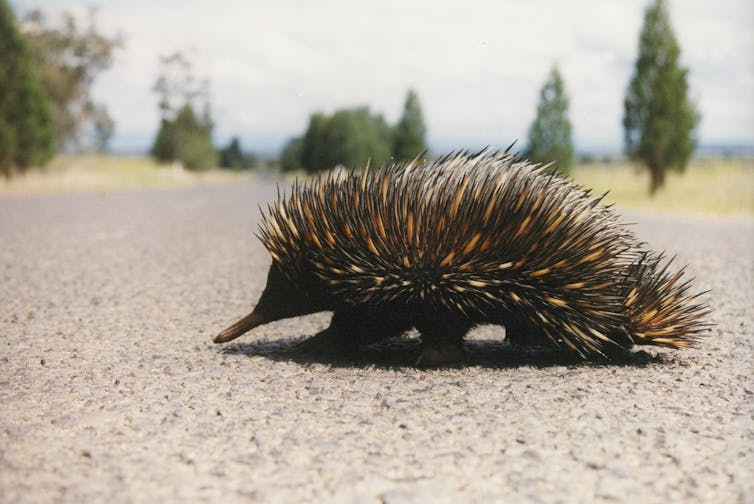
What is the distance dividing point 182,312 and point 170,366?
186 centimetres

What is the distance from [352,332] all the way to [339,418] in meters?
1.09

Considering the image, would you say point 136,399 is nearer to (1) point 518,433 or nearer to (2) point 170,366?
(2) point 170,366

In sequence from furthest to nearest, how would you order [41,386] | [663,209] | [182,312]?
1. [663,209]
2. [182,312]
3. [41,386]

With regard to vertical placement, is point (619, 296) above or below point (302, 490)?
above

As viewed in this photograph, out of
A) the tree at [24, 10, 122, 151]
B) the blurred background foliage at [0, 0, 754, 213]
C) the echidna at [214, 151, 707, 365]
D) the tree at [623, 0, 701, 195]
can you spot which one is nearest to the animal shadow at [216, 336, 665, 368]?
the echidna at [214, 151, 707, 365]

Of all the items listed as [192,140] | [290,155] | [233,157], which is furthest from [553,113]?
[233,157]

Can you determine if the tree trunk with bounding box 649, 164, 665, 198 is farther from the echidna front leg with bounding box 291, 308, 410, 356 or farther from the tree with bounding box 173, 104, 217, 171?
the tree with bounding box 173, 104, 217, 171

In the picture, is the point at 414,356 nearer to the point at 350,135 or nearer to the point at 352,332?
the point at 352,332

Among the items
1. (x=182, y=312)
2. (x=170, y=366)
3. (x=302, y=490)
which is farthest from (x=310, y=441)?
(x=182, y=312)

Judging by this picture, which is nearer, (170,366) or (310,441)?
(310,441)

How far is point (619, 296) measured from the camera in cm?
409

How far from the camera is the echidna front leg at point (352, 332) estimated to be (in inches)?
171

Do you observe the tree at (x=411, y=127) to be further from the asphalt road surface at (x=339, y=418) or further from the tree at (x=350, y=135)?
the asphalt road surface at (x=339, y=418)

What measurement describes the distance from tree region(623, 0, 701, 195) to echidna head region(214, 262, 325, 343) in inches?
1030
